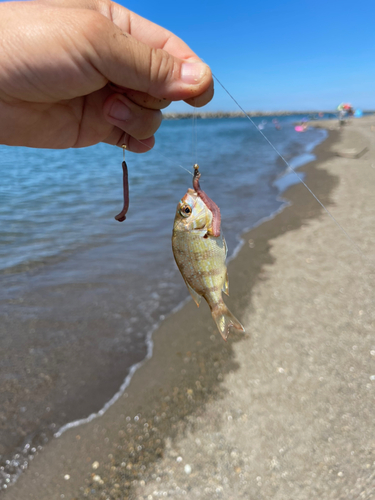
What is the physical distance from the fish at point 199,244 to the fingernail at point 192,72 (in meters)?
0.63

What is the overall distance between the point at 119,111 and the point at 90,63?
→ 0.57 meters

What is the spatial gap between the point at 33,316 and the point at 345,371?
15.9 feet

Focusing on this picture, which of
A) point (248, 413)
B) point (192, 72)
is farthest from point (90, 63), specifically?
point (248, 413)

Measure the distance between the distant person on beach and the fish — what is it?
2.33ft

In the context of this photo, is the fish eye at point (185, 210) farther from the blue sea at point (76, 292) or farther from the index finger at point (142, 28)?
the index finger at point (142, 28)

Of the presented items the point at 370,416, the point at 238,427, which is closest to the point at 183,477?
the point at 238,427

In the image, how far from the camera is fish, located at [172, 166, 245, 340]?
229 centimetres

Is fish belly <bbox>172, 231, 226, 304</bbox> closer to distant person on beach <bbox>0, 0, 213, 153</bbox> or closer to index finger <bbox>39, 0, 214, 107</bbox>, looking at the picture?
distant person on beach <bbox>0, 0, 213, 153</bbox>

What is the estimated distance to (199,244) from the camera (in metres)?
2.32

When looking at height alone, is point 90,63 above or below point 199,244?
above

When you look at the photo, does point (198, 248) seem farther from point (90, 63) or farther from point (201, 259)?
point (90, 63)

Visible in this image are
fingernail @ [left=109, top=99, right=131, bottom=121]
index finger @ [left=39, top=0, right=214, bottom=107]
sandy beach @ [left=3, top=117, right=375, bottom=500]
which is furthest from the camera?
sandy beach @ [left=3, top=117, right=375, bottom=500]

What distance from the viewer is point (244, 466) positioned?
3.31m

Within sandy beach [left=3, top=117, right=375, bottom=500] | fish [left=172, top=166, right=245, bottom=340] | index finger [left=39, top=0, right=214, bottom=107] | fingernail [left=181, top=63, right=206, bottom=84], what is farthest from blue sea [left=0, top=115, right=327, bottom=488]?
index finger [left=39, top=0, right=214, bottom=107]
